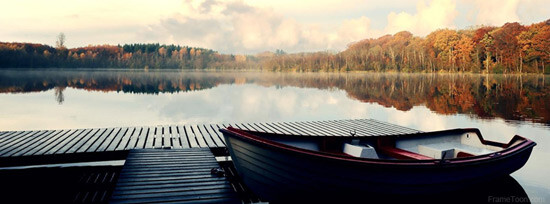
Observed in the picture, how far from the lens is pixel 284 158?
5703 mm

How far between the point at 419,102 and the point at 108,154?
23.7m

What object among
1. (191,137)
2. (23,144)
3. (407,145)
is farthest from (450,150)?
(23,144)

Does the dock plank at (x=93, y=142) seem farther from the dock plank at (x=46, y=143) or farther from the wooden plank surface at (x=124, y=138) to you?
the dock plank at (x=46, y=143)

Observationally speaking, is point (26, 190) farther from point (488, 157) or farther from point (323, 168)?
point (488, 157)

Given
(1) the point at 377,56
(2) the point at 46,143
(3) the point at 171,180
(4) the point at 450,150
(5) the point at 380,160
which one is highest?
(1) the point at 377,56

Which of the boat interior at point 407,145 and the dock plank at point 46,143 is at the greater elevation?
the boat interior at point 407,145

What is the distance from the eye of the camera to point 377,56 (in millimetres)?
104250

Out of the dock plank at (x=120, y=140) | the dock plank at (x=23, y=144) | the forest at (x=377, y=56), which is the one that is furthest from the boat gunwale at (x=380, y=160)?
the forest at (x=377, y=56)

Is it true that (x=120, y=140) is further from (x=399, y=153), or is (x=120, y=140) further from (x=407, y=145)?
(x=407, y=145)

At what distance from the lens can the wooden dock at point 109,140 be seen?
7852 mm

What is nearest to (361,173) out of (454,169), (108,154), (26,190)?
(454,169)

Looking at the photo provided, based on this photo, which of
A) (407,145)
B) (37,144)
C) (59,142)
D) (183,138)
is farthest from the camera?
(183,138)

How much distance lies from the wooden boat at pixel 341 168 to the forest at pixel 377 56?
69.1 metres

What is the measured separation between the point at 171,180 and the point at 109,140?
397 cm
